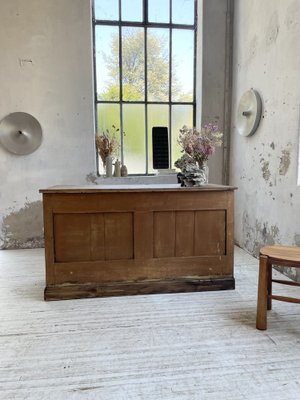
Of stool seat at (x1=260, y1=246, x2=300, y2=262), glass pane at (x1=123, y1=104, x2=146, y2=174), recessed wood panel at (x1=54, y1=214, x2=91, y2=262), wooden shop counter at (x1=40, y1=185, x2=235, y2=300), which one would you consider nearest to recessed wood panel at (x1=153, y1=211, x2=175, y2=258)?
wooden shop counter at (x1=40, y1=185, x2=235, y2=300)

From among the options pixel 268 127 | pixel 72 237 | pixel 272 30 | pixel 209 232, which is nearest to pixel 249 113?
pixel 268 127

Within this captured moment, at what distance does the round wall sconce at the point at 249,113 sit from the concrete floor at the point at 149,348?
2083 mm

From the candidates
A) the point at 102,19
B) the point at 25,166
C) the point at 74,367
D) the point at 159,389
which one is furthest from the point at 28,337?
the point at 102,19

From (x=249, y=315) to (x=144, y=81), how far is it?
3.77 m

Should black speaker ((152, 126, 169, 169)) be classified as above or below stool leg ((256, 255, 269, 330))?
above

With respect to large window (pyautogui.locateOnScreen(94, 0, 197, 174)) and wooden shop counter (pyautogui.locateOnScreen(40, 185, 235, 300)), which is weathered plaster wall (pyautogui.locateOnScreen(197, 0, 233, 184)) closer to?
large window (pyautogui.locateOnScreen(94, 0, 197, 174))

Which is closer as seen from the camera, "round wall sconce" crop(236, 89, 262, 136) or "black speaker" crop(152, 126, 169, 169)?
"round wall sconce" crop(236, 89, 262, 136)

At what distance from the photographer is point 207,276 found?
295cm

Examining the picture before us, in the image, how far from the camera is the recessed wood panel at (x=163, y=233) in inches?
112

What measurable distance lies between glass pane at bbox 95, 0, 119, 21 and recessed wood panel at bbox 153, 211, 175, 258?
346 centimetres

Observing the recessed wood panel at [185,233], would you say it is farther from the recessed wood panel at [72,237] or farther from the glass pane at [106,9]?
the glass pane at [106,9]

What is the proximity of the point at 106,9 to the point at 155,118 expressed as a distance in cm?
174

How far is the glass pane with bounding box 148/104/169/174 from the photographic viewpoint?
16.1 feet

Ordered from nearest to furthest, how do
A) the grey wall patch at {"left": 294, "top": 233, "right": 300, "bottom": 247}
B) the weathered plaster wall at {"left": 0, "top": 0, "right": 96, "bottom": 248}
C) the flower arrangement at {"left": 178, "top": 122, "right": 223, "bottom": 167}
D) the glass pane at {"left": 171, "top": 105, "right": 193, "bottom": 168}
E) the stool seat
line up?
1. the stool seat
2. the flower arrangement at {"left": 178, "top": 122, "right": 223, "bottom": 167}
3. the grey wall patch at {"left": 294, "top": 233, "right": 300, "bottom": 247}
4. the weathered plaster wall at {"left": 0, "top": 0, "right": 96, "bottom": 248}
5. the glass pane at {"left": 171, "top": 105, "right": 193, "bottom": 168}
